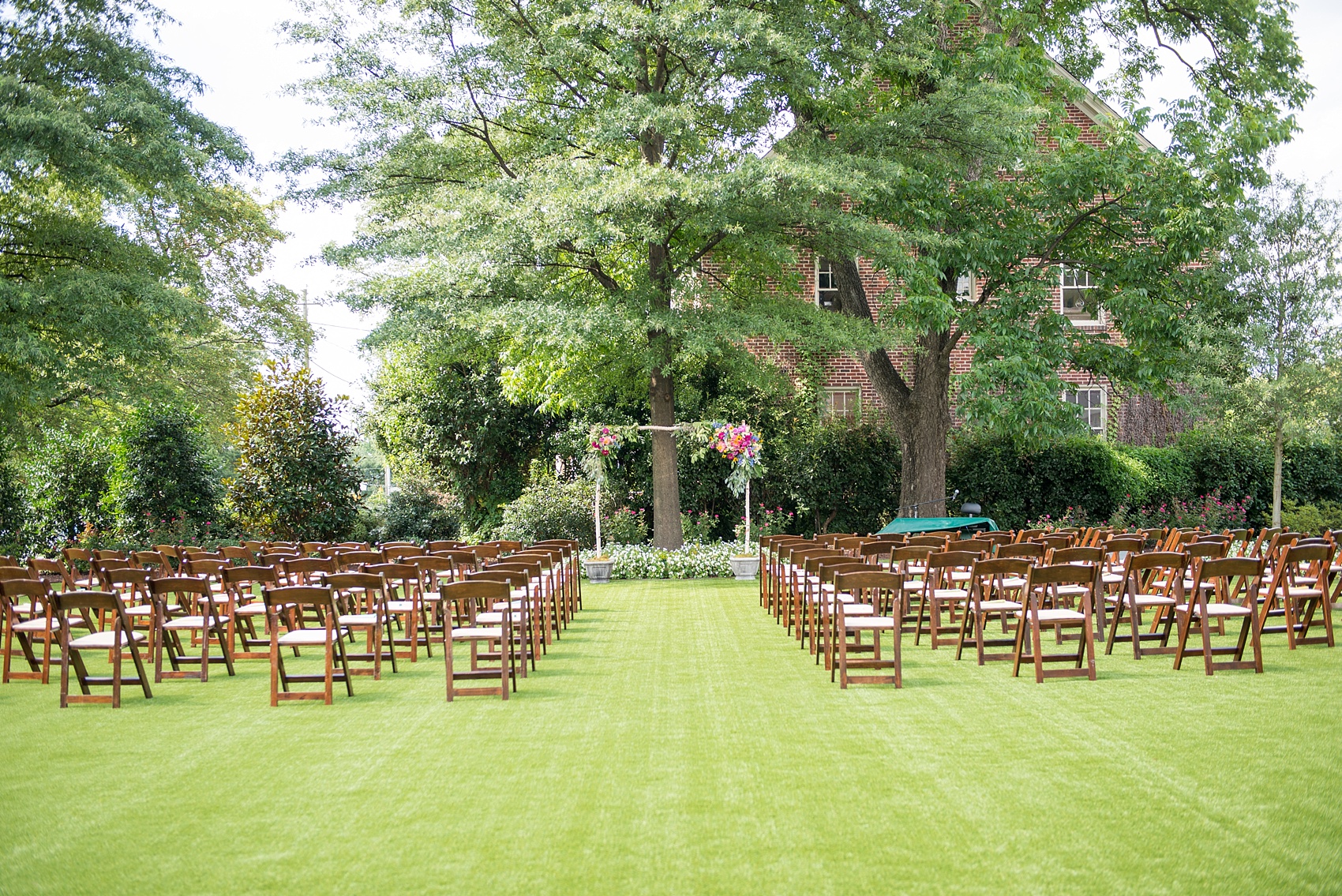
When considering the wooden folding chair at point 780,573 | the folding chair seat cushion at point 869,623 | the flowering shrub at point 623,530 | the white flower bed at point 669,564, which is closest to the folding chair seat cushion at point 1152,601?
the folding chair seat cushion at point 869,623

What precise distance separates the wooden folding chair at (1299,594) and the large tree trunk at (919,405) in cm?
1010

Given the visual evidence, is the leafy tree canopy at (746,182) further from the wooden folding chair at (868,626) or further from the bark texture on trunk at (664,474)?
the wooden folding chair at (868,626)

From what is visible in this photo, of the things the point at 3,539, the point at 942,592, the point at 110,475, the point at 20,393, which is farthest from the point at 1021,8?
the point at 3,539

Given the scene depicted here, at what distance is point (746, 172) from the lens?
53.9 ft

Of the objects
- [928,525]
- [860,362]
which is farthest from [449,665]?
[860,362]

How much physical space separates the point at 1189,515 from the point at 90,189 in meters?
22.3

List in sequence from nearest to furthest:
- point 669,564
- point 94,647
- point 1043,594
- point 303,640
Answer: point 94,647, point 303,640, point 1043,594, point 669,564

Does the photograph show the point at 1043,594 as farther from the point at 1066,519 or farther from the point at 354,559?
the point at 1066,519

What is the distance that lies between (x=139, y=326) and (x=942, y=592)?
1257 cm

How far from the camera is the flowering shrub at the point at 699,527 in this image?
2108cm

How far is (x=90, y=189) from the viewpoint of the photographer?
62.9ft

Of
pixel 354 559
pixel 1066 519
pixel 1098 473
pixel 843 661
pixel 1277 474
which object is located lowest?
pixel 843 661

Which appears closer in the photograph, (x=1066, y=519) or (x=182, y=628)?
(x=182, y=628)

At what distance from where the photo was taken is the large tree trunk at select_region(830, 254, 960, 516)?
2131 cm
